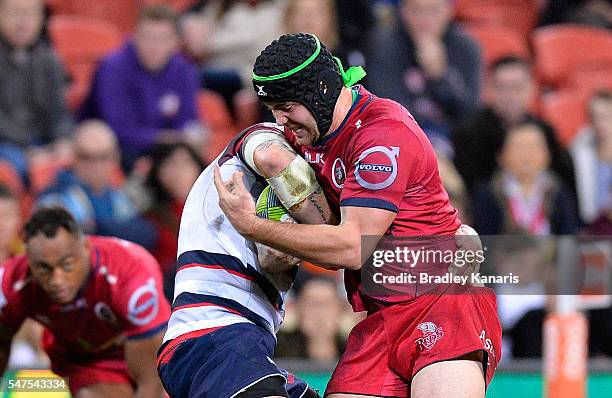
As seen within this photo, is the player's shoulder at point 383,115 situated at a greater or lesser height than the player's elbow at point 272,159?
greater

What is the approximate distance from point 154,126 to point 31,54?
1.06 m

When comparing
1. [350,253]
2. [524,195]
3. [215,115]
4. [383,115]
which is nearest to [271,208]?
[350,253]

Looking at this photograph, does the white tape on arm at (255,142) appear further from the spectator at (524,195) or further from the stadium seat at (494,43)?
the stadium seat at (494,43)

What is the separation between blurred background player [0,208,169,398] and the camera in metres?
5.90

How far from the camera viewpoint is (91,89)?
9.36 m

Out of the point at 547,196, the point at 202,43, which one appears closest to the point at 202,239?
the point at 547,196

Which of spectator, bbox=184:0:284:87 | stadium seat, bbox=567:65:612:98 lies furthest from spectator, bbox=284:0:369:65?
stadium seat, bbox=567:65:612:98

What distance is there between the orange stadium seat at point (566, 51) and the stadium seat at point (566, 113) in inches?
21.7

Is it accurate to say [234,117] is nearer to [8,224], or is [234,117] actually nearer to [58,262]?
[8,224]

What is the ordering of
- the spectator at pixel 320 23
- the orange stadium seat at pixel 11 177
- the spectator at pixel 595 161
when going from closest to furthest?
the orange stadium seat at pixel 11 177, the spectator at pixel 320 23, the spectator at pixel 595 161

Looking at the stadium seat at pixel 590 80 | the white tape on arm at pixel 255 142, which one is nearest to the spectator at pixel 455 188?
the stadium seat at pixel 590 80

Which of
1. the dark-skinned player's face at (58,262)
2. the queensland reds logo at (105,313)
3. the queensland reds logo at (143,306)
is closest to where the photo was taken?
the dark-skinned player's face at (58,262)

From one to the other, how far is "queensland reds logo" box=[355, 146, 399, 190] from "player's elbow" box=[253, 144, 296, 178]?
0.98ft

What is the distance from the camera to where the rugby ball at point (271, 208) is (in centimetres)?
499
